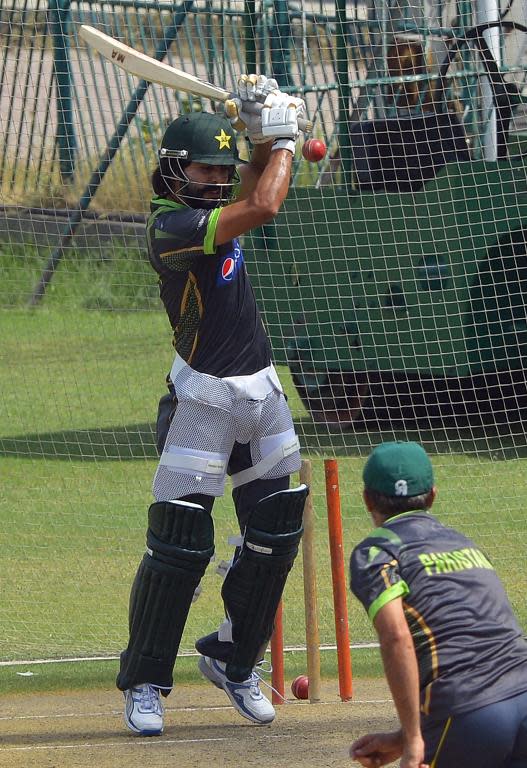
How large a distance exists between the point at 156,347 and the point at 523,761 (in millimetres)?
10515

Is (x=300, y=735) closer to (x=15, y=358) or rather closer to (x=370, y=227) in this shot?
(x=370, y=227)

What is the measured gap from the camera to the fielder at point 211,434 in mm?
4707

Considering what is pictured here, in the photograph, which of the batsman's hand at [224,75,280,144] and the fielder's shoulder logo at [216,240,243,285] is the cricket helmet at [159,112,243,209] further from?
the fielder's shoulder logo at [216,240,243,285]

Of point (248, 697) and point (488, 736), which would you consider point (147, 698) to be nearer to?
point (248, 697)

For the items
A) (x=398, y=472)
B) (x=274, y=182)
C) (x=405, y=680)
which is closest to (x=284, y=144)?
(x=274, y=182)

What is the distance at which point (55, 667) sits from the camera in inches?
241

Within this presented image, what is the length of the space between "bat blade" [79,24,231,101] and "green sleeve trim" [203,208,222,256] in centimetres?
63

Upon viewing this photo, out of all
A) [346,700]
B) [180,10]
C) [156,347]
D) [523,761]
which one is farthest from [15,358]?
[523,761]

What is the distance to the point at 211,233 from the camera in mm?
4551

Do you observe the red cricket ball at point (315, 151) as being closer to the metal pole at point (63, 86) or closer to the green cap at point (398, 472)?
the green cap at point (398, 472)

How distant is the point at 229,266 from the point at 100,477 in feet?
16.6

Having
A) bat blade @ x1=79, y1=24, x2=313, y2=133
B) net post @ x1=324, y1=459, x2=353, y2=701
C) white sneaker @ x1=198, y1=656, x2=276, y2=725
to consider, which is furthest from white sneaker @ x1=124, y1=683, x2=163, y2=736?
bat blade @ x1=79, y1=24, x2=313, y2=133

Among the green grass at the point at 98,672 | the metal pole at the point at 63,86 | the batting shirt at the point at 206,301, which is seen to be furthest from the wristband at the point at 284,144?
the metal pole at the point at 63,86

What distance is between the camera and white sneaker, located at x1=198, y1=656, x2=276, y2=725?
16.0ft
